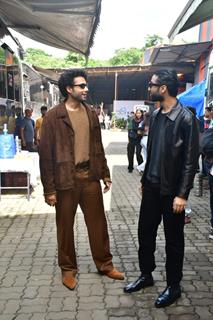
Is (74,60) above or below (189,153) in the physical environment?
above

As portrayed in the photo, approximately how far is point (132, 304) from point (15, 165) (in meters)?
4.31

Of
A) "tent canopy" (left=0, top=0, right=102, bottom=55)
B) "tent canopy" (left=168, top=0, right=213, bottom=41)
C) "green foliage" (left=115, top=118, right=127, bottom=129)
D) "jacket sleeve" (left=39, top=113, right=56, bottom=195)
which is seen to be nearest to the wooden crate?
"tent canopy" (left=0, top=0, right=102, bottom=55)

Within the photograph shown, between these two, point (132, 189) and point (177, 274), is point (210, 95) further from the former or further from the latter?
point (177, 274)

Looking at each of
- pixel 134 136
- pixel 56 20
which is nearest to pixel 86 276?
pixel 56 20

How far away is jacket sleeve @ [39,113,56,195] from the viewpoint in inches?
142

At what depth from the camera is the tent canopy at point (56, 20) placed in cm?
521

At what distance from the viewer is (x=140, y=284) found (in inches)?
144

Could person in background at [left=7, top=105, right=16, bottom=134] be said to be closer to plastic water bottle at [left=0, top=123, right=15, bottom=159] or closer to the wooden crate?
the wooden crate

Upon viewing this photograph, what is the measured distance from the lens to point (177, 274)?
11.3 ft

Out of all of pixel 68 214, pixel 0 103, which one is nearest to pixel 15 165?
pixel 0 103

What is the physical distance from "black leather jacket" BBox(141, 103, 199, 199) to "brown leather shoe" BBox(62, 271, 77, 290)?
1283 millimetres

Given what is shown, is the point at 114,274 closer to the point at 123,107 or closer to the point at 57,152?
the point at 57,152

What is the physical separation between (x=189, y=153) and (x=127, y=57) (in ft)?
191

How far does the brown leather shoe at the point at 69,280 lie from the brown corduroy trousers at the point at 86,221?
0.14 feet
